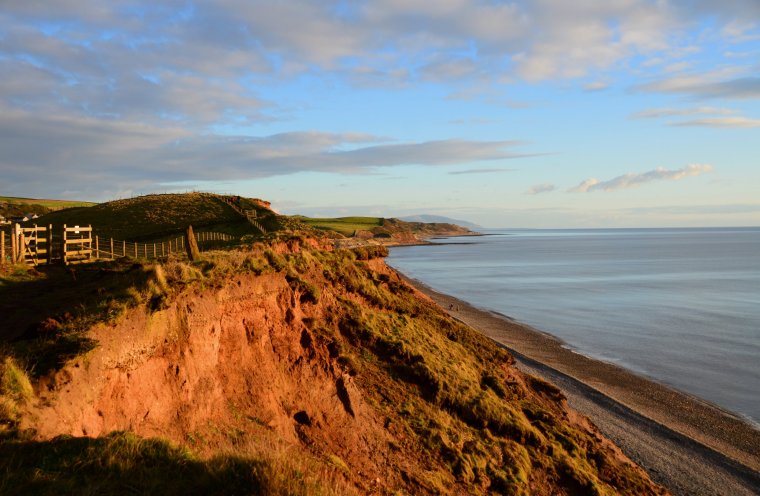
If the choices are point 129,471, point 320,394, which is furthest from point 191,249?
point 129,471

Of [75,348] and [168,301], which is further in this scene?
[168,301]

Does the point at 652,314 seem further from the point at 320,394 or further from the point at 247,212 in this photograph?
the point at 320,394

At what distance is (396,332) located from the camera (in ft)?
72.3

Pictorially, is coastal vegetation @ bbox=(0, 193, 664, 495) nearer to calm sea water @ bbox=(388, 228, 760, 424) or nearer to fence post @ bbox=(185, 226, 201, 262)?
fence post @ bbox=(185, 226, 201, 262)

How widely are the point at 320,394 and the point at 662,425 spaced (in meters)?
18.8

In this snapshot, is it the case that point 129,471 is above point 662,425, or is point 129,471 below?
above

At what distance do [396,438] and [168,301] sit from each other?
26.5 ft

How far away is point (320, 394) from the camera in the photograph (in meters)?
15.8

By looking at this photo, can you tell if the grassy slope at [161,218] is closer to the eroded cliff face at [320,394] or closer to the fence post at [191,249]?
the fence post at [191,249]

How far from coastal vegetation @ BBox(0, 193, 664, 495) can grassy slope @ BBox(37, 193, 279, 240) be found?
31.5 meters

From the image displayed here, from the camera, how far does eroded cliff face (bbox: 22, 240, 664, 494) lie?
10.8m

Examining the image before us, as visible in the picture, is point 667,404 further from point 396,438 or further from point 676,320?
point 676,320

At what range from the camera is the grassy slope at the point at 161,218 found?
53838mm

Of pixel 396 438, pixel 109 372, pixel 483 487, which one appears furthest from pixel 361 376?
pixel 109 372
